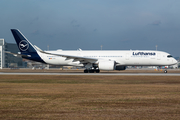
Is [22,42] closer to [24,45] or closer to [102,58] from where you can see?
[24,45]

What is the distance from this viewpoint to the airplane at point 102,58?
41.7m

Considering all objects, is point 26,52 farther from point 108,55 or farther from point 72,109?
point 72,109

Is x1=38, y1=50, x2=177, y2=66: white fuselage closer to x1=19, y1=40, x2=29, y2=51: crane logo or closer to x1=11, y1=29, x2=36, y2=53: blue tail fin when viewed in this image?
x1=11, y1=29, x2=36, y2=53: blue tail fin

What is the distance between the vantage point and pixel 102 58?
4347cm

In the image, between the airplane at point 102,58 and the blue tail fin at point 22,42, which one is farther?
the blue tail fin at point 22,42

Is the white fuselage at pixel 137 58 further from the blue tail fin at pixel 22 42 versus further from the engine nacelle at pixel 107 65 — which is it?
the blue tail fin at pixel 22 42

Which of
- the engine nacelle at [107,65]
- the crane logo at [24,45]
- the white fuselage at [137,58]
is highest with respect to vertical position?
the crane logo at [24,45]

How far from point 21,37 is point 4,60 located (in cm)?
9484

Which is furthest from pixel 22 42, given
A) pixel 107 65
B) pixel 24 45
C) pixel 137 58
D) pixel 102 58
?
pixel 137 58

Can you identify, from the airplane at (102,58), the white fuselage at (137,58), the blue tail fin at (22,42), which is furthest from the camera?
the blue tail fin at (22,42)

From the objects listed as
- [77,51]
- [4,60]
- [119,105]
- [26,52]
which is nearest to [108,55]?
[77,51]

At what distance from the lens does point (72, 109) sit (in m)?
9.59

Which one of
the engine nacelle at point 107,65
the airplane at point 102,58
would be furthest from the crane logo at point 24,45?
the engine nacelle at point 107,65

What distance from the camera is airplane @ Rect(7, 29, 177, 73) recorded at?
137ft
